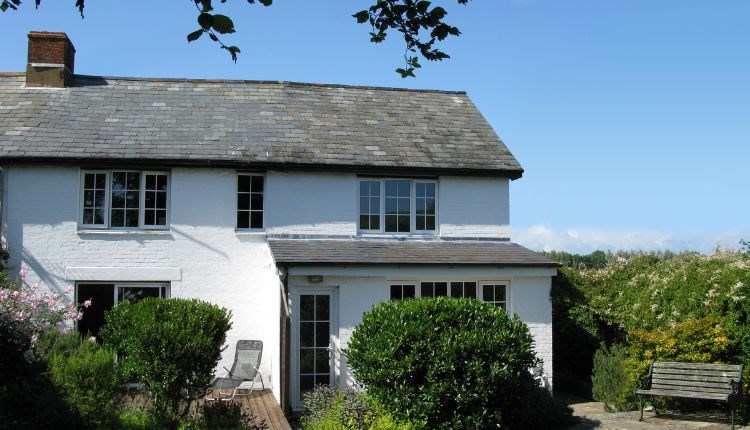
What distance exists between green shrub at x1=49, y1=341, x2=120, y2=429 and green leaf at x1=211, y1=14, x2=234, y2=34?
6.52 metres

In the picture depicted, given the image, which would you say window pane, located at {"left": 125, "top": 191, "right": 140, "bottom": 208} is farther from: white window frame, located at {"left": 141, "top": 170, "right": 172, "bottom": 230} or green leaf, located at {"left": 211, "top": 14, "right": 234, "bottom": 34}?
green leaf, located at {"left": 211, "top": 14, "right": 234, "bottom": 34}

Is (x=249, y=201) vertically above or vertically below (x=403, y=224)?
above

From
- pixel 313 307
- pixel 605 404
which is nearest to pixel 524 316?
pixel 605 404

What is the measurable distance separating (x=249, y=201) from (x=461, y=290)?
5.09 meters

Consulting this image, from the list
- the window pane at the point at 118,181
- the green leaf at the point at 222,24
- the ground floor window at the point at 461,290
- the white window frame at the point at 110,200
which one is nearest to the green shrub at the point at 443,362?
the ground floor window at the point at 461,290

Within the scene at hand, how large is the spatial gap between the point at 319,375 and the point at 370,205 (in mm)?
4295

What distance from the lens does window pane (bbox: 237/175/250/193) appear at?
638 inches

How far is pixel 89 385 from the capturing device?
33.5 ft

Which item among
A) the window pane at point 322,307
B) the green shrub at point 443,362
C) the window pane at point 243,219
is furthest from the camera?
the window pane at point 243,219

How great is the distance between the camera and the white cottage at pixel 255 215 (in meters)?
14.6

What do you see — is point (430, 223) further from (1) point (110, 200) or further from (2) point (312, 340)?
(1) point (110, 200)

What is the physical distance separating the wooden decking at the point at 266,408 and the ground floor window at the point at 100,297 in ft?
10.8

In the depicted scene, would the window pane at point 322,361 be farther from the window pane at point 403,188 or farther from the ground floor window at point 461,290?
the window pane at point 403,188

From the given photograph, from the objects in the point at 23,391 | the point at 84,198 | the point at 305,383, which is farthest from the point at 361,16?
the point at 84,198
